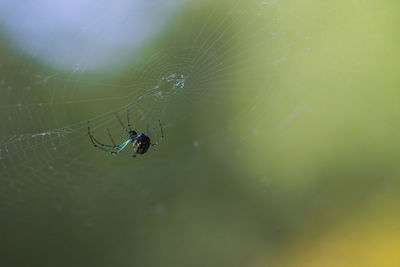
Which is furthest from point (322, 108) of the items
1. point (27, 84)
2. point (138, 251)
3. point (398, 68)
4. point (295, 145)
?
point (27, 84)

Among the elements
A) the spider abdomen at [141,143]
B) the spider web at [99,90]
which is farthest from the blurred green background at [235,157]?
the spider abdomen at [141,143]

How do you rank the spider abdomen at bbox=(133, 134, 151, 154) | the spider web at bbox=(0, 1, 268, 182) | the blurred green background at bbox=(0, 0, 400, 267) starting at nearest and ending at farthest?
the spider web at bbox=(0, 1, 268, 182) → the spider abdomen at bbox=(133, 134, 151, 154) → the blurred green background at bbox=(0, 0, 400, 267)

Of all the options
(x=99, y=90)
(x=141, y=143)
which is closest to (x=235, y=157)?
(x=99, y=90)

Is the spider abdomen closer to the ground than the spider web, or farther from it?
closer to the ground

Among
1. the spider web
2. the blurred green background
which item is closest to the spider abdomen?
the spider web

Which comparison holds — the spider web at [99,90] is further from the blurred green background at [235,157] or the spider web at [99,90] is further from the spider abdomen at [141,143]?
the spider abdomen at [141,143]

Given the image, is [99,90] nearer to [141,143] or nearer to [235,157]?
[141,143]

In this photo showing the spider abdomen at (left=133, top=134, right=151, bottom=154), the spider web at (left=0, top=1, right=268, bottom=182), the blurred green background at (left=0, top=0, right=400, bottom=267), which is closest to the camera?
the spider web at (left=0, top=1, right=268, bottom=182)

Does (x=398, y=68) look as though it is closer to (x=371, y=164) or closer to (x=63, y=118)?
(x=371, y=164)

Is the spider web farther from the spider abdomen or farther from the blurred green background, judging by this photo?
the spider abdomen

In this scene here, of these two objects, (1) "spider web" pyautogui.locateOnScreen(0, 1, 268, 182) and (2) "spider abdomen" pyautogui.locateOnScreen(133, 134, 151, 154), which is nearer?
(1) "spider web" pyautogui.locateOnScreen(0, 1, 268, 182)
